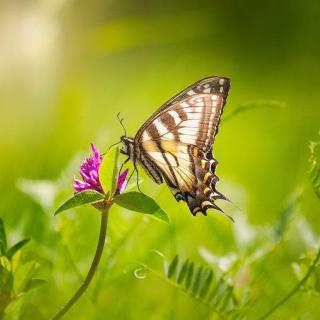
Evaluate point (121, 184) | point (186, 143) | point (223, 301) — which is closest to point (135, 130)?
point (186, 143)

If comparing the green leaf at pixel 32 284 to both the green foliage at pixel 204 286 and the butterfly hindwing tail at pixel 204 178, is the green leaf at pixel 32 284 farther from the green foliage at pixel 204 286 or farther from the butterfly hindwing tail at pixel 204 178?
the butterfly hindwing tail at pixel 204 178

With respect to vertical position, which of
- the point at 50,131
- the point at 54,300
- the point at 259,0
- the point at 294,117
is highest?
the point at 259,0

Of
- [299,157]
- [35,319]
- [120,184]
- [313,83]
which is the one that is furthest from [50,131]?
[313,83]

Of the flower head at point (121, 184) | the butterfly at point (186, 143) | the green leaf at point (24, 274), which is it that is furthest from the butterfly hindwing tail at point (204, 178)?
the green leaf at point (24, 274)

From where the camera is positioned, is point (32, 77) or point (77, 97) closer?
point (77, 97)

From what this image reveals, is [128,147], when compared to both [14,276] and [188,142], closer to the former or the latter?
[188,142]

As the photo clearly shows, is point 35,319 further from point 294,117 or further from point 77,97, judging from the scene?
point 294,117
